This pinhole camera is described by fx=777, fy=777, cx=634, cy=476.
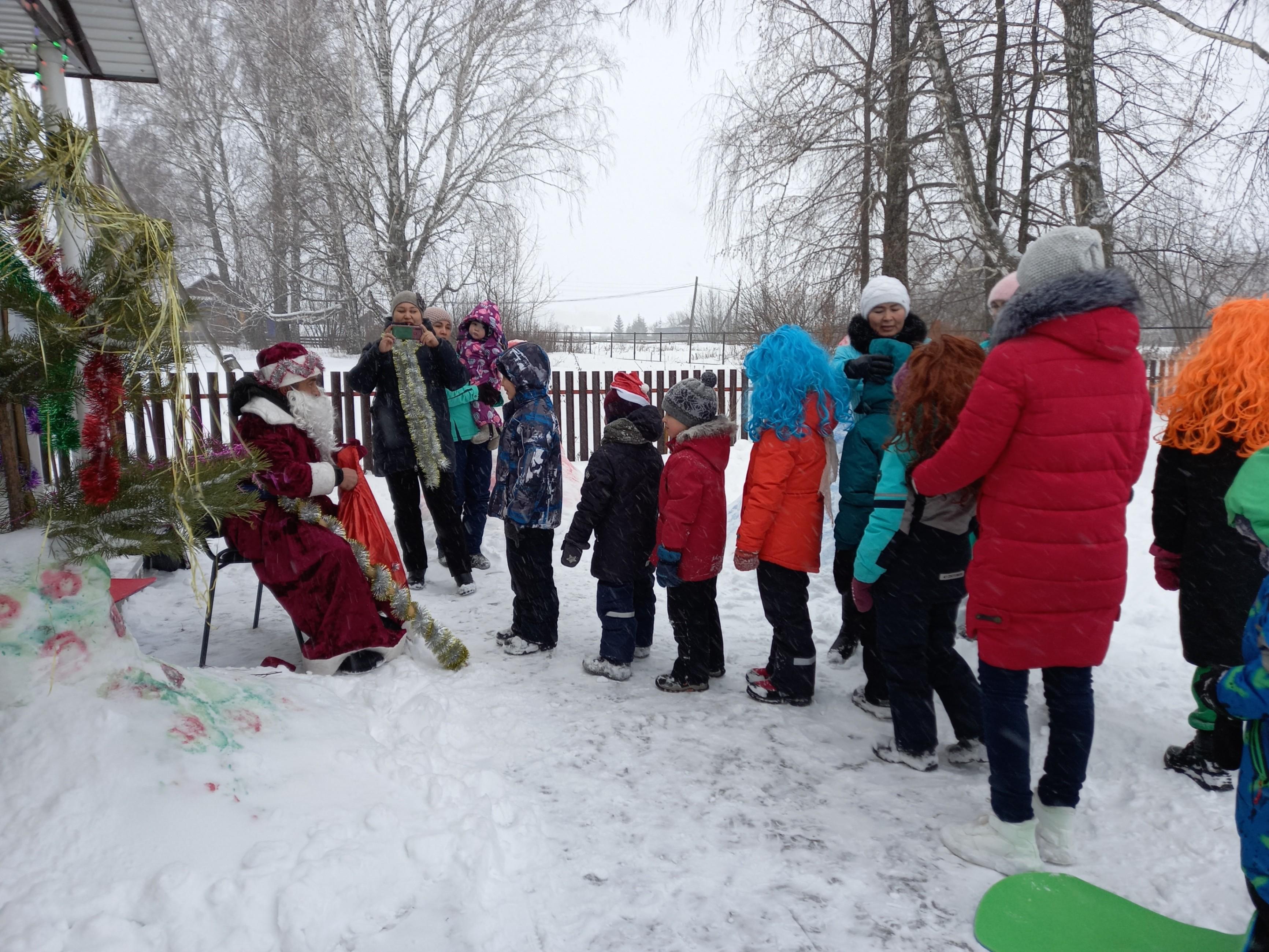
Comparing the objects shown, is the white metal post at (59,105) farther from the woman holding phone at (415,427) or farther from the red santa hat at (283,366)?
the woman holding phone at (415,427)

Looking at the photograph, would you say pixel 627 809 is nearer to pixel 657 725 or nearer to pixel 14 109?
pixel 657 725

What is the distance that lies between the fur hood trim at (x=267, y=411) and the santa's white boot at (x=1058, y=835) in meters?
3.58

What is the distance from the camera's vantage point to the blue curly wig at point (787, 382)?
11.7 feet

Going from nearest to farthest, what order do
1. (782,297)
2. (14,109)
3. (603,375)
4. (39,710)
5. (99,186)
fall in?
(14,109) → (99,186) → (39,710) → (782,297) → (603,375)

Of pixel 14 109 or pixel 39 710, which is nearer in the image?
pixel 14 109

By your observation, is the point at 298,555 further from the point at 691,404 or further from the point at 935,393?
the point at 935,393

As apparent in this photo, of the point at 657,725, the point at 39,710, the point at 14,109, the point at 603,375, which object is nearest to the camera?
the point at 14,109

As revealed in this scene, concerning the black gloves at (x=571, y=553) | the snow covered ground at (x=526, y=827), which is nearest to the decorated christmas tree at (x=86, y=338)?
the snow covered ground at (x=526, y=827)

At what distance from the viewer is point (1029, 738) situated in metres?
2.50

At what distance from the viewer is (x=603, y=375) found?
531 inches

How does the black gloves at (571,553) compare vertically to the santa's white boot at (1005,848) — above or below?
above

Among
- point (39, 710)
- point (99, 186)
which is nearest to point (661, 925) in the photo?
point (39, 710)

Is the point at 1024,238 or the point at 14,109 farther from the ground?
the point at 1024,238

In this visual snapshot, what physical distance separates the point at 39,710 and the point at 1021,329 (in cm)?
330
